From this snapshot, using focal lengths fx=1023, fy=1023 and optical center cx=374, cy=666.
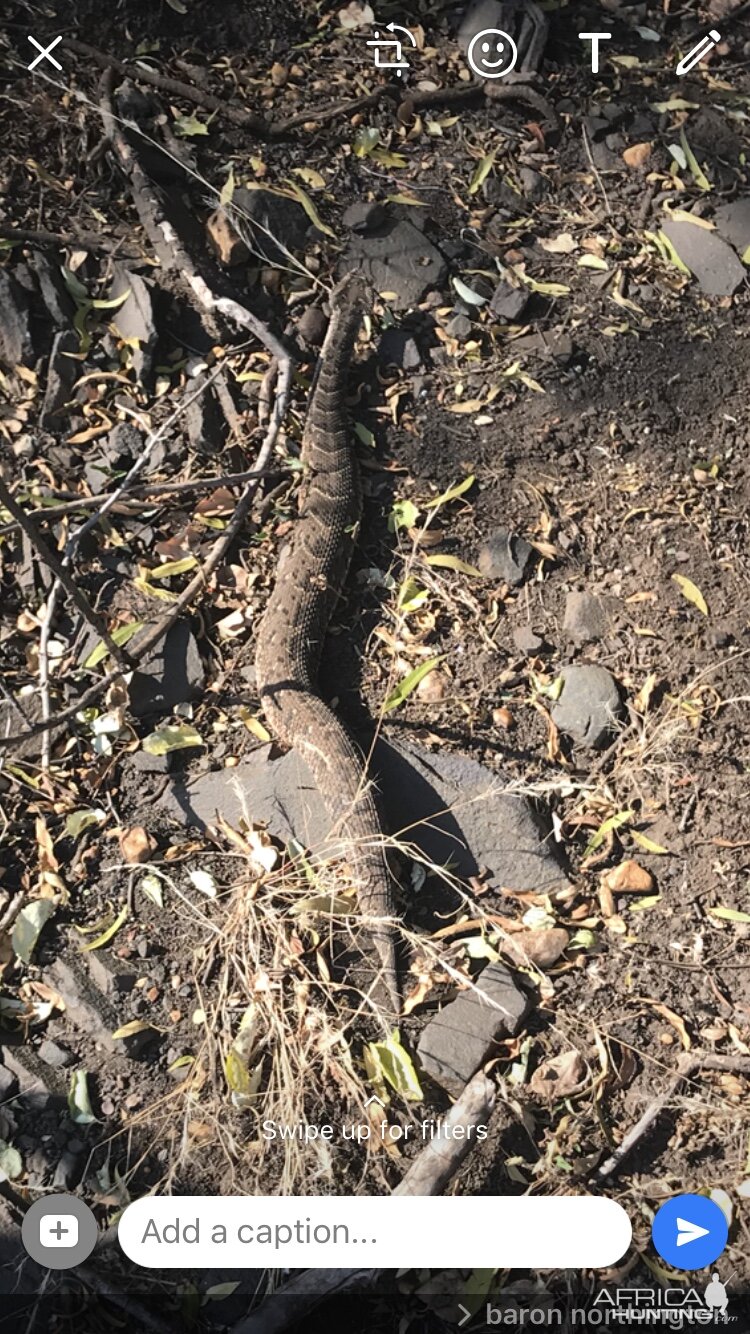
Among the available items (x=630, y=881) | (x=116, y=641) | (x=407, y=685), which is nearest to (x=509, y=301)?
(x=407, y=685)

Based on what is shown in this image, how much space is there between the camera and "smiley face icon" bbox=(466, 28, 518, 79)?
3389mm

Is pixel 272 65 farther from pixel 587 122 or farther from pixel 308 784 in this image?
pixel 308 784

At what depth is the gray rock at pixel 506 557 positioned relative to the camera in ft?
10.5

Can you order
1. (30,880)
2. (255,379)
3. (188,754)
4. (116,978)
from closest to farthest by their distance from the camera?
(116,978) → (30,880) → (188,754) → (255,379)

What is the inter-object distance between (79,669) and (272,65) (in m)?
2.28

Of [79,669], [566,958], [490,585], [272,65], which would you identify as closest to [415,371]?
[490,585]

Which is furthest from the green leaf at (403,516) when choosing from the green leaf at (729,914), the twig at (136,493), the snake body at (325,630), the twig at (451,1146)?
the twig at (451,1146)

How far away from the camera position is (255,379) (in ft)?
11.5

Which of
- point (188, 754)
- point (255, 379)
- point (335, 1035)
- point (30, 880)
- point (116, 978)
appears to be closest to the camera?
point (335, 1035)

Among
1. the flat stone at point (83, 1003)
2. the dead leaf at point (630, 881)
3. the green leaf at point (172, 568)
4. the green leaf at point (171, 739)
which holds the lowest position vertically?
the dead leaf at point (630, 881)

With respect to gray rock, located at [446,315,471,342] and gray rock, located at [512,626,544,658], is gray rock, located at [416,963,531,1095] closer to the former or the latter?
gray rock, located at [512,626,544,658]

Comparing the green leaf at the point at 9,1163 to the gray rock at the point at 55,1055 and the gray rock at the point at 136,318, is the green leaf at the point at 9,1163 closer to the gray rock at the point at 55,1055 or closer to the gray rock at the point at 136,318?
the gray rock at the point at 55,1055
